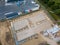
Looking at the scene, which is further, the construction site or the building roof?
the building roof

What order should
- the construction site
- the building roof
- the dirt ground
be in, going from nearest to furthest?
the dirt ground, the construction site, the building roof

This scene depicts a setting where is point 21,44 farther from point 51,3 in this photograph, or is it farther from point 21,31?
point 51,3

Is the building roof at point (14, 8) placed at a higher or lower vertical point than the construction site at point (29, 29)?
higher

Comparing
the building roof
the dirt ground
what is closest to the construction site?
the dirt ground

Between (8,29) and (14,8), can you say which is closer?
(8,29)

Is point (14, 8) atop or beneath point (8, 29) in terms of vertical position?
atop

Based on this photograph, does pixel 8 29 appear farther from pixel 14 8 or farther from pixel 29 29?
pixel 14 8

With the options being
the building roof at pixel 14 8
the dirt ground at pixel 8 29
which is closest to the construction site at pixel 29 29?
the dirt ground at pixel 8 29

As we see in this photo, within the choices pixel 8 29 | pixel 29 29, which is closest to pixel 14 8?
pixel 8 29

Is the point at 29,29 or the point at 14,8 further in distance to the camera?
the point at 14,8

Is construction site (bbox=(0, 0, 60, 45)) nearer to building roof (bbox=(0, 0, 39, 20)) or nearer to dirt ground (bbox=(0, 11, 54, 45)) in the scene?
dirt ground (bbox=(0, 11, 54, 45))

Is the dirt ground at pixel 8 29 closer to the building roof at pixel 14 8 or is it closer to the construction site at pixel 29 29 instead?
the construction site at pixel 29 29
